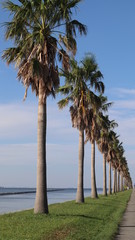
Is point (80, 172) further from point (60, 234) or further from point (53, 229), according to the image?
point (60, 234)

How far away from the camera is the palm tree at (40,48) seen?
20.9 meters

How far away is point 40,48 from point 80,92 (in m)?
11.6

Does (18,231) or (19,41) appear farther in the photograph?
(19,41)

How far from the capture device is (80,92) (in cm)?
3294

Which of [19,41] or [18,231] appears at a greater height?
[19,41]

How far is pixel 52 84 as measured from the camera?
71.9 ft

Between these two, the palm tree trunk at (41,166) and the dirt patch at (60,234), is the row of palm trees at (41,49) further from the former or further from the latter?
the dirt patch at (60,234)

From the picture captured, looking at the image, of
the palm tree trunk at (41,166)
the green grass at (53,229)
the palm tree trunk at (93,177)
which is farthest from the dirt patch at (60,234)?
the palm tree trunk at (93,177)

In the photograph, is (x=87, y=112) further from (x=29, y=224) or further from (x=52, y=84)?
(x=29, y=224)

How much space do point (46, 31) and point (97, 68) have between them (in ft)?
41.0

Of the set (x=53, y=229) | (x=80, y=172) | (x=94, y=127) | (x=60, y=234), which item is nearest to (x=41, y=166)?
(x=53, y=229)

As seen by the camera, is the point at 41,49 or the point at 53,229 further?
the point at 41,49

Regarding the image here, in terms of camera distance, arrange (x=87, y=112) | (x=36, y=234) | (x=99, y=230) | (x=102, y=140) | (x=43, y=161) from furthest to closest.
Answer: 1. (x=102, y=140)
2. (x=87, y=112)
3. (x=43, y=161)
4. (x=99, y=230)
5. (x=36, y=234)

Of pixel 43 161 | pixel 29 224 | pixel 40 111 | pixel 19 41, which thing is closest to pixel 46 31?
pixel 19 41
